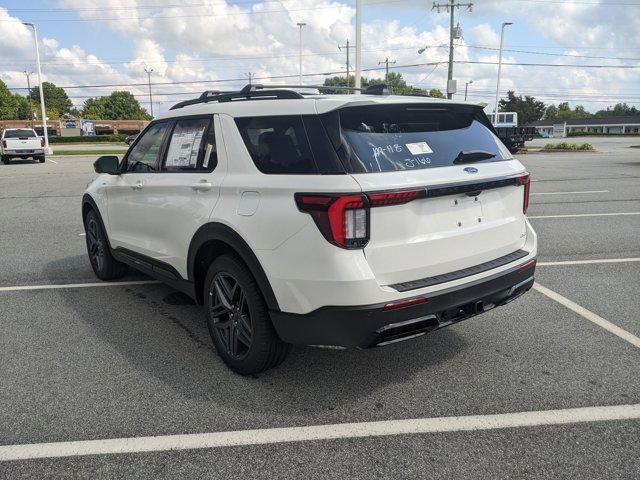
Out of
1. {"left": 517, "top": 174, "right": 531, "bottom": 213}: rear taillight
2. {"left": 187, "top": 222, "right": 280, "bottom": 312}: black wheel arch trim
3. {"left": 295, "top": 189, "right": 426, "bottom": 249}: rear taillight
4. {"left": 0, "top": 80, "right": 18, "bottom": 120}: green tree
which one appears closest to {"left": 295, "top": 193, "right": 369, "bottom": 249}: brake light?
{"left": 295, "top": 189, "right": 426, "bottom": 249}: rear taillight

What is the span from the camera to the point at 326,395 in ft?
10.6

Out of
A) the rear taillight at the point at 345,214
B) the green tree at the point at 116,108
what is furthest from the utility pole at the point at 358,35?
the green tree at the point at 116,108

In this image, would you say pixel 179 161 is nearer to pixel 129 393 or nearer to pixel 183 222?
pixel 183 222

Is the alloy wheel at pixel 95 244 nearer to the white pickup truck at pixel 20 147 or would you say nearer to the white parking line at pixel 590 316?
the white parking line at pixel 590 316

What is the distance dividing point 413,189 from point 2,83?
119 metres

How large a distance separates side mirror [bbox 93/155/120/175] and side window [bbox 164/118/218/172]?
3.29 feet

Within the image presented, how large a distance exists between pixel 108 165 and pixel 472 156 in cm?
334

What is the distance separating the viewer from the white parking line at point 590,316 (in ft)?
13.1

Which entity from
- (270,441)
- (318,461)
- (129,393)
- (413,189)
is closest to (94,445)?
(129,393)

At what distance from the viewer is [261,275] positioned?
3029 mm

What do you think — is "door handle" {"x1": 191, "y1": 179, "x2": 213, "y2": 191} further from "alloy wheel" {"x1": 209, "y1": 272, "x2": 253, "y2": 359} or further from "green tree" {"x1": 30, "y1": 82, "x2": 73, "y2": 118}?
"green tree" {"x1": 30, "y1": 82, "x2": 73, "y2": 118}

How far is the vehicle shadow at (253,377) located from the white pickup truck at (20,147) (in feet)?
83.4

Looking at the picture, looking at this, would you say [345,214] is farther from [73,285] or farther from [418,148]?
[73,285]

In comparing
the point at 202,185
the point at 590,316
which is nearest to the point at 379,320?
the point at 202,185
